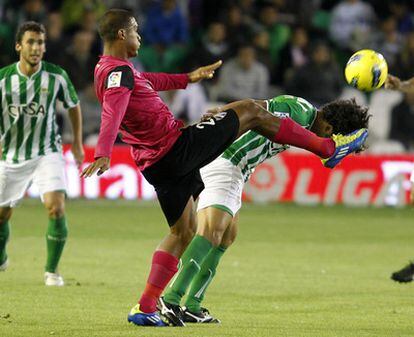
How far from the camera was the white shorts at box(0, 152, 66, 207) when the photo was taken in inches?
392

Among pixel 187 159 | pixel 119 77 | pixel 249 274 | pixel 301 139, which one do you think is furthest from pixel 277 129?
pixel 249 274

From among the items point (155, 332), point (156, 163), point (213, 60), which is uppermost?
point (213, 60)

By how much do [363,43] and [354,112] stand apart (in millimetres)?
13539

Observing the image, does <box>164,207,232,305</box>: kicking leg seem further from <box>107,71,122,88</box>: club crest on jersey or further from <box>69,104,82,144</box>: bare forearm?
<box>69,104,82,144</box>: bare forearm

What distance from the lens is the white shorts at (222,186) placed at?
26.2ft

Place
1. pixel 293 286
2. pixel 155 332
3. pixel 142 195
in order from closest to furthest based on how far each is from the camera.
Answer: pixel 155 332, pixel 293 286, pixel 142 195

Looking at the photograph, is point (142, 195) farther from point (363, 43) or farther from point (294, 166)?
point (363, 43)

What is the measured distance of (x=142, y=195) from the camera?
17344 millimetres

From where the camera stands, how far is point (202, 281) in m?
8.10

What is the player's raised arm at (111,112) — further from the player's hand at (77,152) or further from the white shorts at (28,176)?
the player's hand at (77,152)

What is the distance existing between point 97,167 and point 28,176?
3.32 metres

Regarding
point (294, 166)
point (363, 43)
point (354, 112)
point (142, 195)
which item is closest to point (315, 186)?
point (294, 166)

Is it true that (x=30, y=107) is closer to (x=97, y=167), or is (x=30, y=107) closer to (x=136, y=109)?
(x=136, y=109)

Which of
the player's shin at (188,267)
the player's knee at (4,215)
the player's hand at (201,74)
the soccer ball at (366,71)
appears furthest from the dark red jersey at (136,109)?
the player's knee at (4,215)
